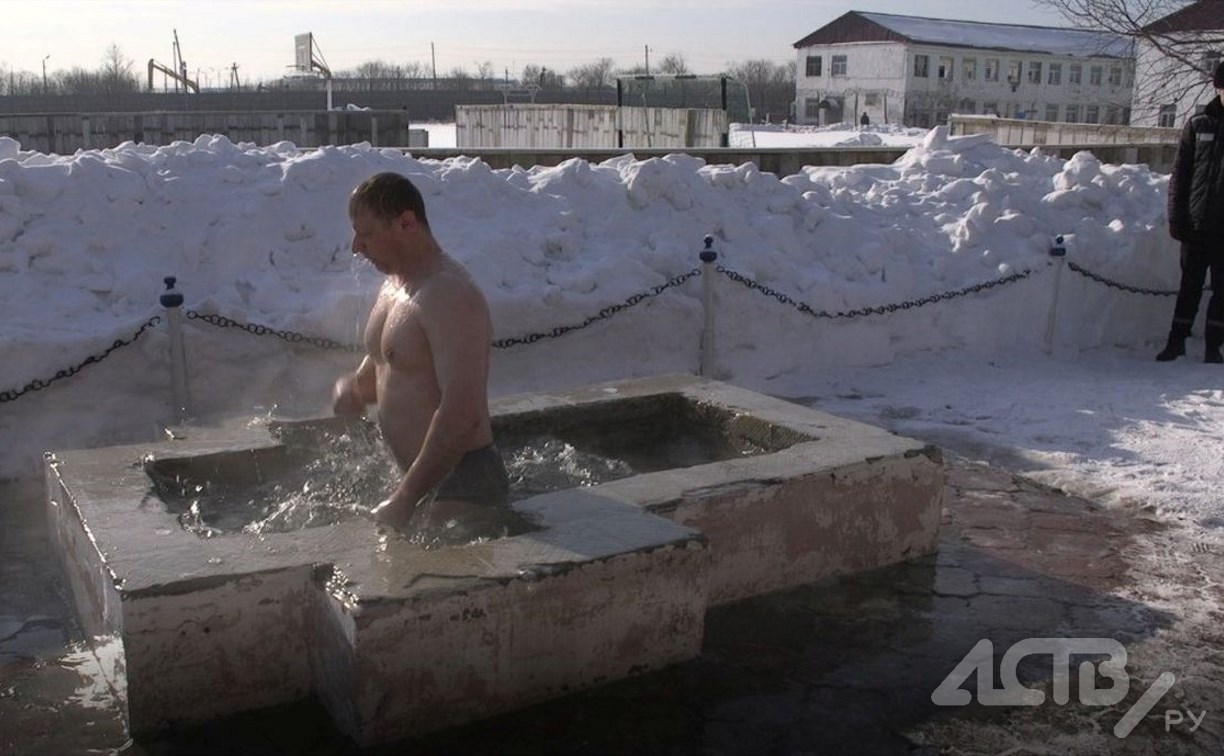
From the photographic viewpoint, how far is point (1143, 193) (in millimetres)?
11562

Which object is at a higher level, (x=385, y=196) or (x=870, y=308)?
(x=385, y=196)

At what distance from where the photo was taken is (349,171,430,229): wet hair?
378 centimetres

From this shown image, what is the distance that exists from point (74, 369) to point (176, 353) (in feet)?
1.90

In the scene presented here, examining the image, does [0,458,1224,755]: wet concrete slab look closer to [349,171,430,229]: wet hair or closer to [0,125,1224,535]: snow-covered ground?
[0,125,1224,535]: snow-covered ground

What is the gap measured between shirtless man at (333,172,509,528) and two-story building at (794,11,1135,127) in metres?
54.9

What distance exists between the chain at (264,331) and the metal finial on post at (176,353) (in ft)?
0.82

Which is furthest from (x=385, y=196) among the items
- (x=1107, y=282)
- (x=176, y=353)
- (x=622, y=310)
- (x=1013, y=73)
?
(x=1013, y=73)

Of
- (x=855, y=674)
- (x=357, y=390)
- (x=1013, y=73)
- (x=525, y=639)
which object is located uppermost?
(x=1013, y=73)

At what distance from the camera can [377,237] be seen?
3836 mm

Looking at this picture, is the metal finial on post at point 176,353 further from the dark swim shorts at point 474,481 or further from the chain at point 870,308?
the chain at point 870,308

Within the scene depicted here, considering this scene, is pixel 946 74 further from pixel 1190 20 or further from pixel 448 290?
pixel 448 290

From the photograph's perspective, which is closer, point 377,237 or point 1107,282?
point 377,237

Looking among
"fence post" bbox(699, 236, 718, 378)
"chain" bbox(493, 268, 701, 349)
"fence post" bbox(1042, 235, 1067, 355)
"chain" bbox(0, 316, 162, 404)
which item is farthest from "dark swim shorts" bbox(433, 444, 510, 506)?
"fence post" bbox(1042, 235, 1067, 355)

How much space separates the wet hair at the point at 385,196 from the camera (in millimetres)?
3777
